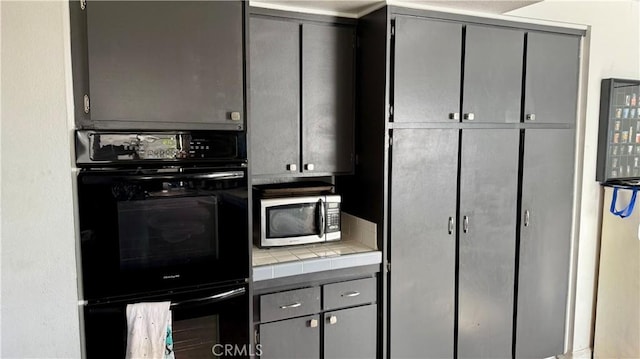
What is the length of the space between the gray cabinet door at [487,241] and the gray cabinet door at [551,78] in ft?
0.82

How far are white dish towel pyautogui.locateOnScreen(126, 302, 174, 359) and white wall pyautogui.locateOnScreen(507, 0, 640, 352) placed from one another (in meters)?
2.71

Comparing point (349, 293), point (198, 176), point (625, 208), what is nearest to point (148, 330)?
point (198, 176)

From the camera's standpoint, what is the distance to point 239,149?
2.04 metres

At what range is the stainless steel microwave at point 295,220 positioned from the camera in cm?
250

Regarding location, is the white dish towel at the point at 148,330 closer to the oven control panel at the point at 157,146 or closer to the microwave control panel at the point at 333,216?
the oven control panel at the point at 157,146

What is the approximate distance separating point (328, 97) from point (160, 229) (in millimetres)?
1185

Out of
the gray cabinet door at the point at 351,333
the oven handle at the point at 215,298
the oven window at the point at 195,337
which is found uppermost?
the oven handle at the point at 215,298

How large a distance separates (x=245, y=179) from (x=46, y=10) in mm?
985

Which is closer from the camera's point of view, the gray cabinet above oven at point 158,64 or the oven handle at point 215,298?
the gray cabinet above oven at point 158,64

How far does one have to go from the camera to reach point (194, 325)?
206 cm

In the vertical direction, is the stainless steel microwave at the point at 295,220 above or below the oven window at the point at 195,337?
above

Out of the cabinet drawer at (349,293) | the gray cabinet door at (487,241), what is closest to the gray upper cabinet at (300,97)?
the cabinet drawer at (349,293)

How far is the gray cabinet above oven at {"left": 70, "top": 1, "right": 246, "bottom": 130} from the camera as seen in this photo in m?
1.78

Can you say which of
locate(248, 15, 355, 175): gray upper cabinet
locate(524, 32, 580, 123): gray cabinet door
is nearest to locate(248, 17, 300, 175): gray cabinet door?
locate(248, 15, 355, 175): gray upper cabinet
